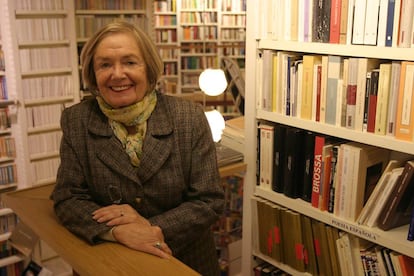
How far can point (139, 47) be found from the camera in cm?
143

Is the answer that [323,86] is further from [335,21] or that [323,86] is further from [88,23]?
[88,23]

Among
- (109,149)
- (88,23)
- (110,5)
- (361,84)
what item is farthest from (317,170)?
(110,5)

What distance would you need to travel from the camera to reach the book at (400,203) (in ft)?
5.33

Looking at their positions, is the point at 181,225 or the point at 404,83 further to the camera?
the point at 404,83

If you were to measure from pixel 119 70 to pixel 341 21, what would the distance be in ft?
2.84

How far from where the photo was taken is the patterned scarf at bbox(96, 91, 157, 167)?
1446 mm

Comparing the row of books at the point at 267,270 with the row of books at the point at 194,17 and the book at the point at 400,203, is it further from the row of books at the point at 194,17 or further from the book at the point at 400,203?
the row of books at the point at 194,17

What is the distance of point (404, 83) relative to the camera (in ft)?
5.16

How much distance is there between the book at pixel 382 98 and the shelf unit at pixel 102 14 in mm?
2564

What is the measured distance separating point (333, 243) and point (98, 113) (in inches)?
43.5

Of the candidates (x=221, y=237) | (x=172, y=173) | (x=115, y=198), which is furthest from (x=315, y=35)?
(x=221, y=237)

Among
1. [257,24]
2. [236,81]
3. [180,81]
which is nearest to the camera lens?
[257,24]

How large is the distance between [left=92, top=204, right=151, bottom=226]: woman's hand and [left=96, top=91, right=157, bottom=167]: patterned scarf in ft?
0.48

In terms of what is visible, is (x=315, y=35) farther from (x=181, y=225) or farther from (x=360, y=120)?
(x=181, y=225)
